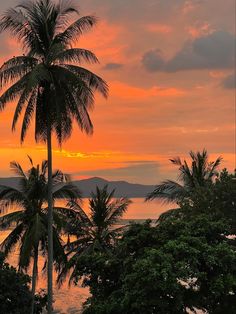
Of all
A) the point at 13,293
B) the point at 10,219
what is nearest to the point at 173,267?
the point at 13,293

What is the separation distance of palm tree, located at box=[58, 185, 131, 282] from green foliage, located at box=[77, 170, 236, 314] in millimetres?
9503

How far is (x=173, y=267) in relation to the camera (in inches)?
723

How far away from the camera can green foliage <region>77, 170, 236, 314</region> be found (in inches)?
711

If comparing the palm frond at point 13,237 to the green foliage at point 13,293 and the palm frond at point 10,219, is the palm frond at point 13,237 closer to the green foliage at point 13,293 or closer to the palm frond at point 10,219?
the palm frond at point 10,219

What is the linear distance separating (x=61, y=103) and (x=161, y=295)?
36.7 feet

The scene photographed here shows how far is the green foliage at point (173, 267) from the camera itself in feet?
59.2

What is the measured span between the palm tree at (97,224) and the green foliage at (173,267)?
31.2ft

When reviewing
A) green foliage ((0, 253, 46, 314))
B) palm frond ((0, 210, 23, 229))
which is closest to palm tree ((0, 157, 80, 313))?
palm frond ((0, 210, 23, 229))

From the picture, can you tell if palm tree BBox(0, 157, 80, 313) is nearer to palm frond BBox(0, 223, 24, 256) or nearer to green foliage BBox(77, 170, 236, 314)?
palm frond BBox(0, 223, 24, 256)

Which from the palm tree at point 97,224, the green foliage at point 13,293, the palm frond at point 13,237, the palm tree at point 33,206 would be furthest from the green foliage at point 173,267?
the palm tree at point 97,224

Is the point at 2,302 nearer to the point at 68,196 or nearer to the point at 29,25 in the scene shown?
the point at 68,196

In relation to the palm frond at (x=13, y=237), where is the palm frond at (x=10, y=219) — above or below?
above

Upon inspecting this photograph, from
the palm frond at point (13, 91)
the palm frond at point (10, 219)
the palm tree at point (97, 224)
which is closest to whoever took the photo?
the palm frond at point (13, 91)

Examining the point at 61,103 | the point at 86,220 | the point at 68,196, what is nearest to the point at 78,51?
the point at 61,103
